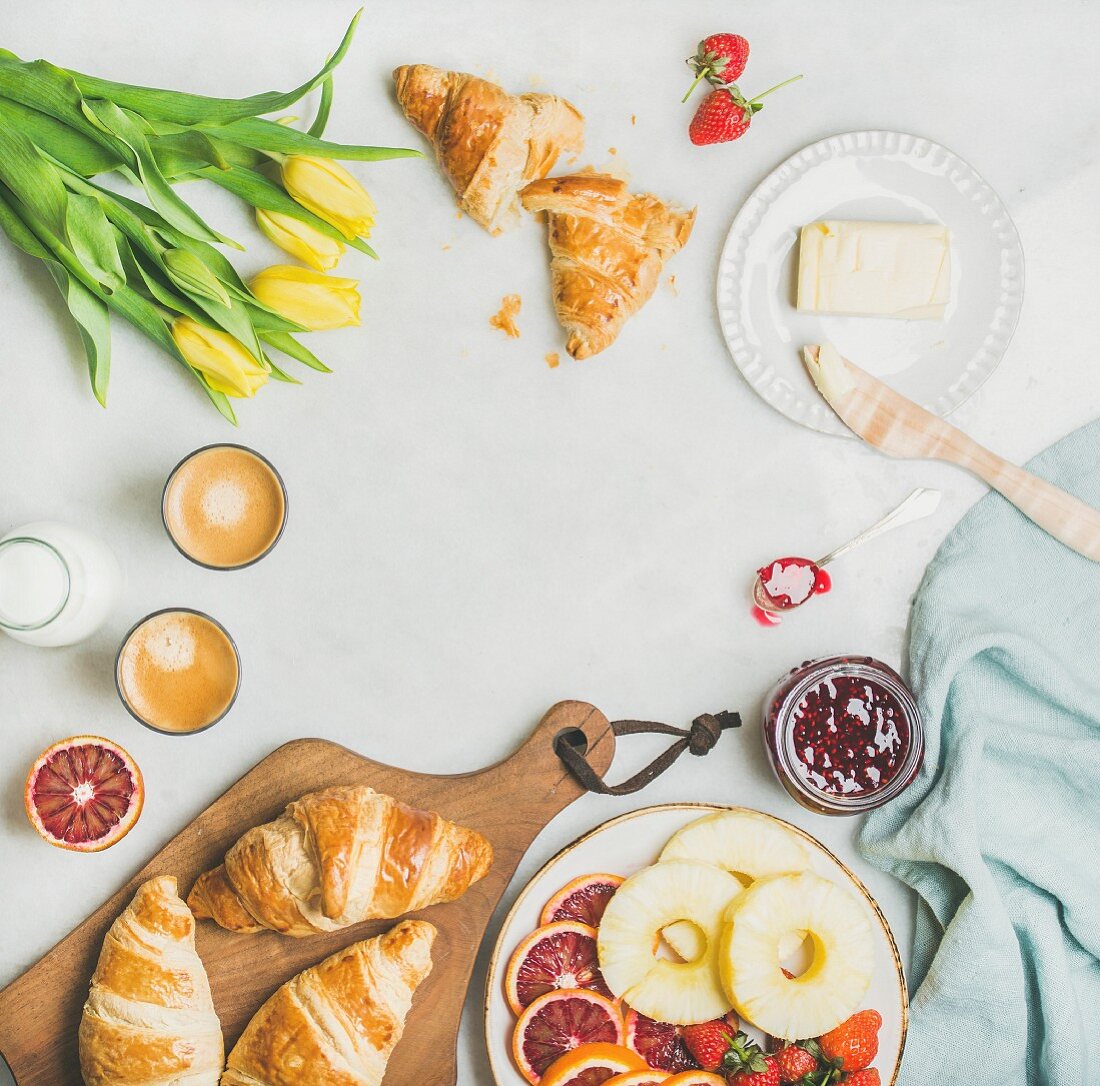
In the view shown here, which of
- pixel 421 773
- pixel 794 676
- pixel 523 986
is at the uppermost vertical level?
pixel 794 676

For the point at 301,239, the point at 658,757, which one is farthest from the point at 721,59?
the point at 658,757

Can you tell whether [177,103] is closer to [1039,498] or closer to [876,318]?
[876,318]

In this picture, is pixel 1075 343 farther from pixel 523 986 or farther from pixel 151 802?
pixel 151 802

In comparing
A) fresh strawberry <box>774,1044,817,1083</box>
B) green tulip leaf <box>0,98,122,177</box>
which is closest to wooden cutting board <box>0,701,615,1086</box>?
fresh strawberry <box>774,1044,817,1083</box>

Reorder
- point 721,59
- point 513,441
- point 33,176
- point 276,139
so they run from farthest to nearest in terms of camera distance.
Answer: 1. point 513,441
2. point 721,59
3. point 276,139
4. point 33,176

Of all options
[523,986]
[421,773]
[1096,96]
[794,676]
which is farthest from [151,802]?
[1096,96]

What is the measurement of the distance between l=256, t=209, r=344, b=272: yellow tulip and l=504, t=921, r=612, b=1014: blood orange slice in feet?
4.01

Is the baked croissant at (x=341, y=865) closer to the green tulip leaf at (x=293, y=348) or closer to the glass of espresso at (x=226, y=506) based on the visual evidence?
the glass of espresso at (x=226, y=506)

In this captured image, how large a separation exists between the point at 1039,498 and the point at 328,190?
1.35 meters

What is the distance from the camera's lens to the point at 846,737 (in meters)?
1.66

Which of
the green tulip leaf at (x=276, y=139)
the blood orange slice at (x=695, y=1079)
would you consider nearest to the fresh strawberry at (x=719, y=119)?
the green tulip leaf at (x=276, y=139)

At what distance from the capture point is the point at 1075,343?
6.01 feet

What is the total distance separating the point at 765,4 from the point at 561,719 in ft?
4.43

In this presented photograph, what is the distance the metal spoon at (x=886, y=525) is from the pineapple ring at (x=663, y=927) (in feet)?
1.56
